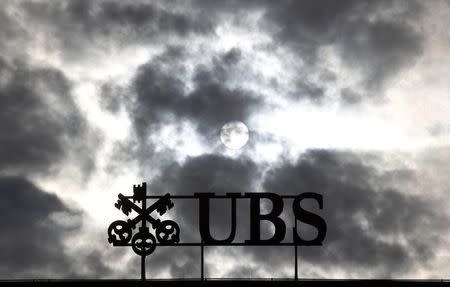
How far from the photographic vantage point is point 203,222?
310 feet

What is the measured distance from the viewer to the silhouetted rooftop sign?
94125mm

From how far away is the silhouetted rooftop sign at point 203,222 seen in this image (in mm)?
94125

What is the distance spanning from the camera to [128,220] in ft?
309

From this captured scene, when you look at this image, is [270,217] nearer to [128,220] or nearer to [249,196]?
[249,196]

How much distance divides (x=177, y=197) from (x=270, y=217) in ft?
17.2

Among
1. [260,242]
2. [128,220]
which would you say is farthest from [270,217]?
[128,220]
